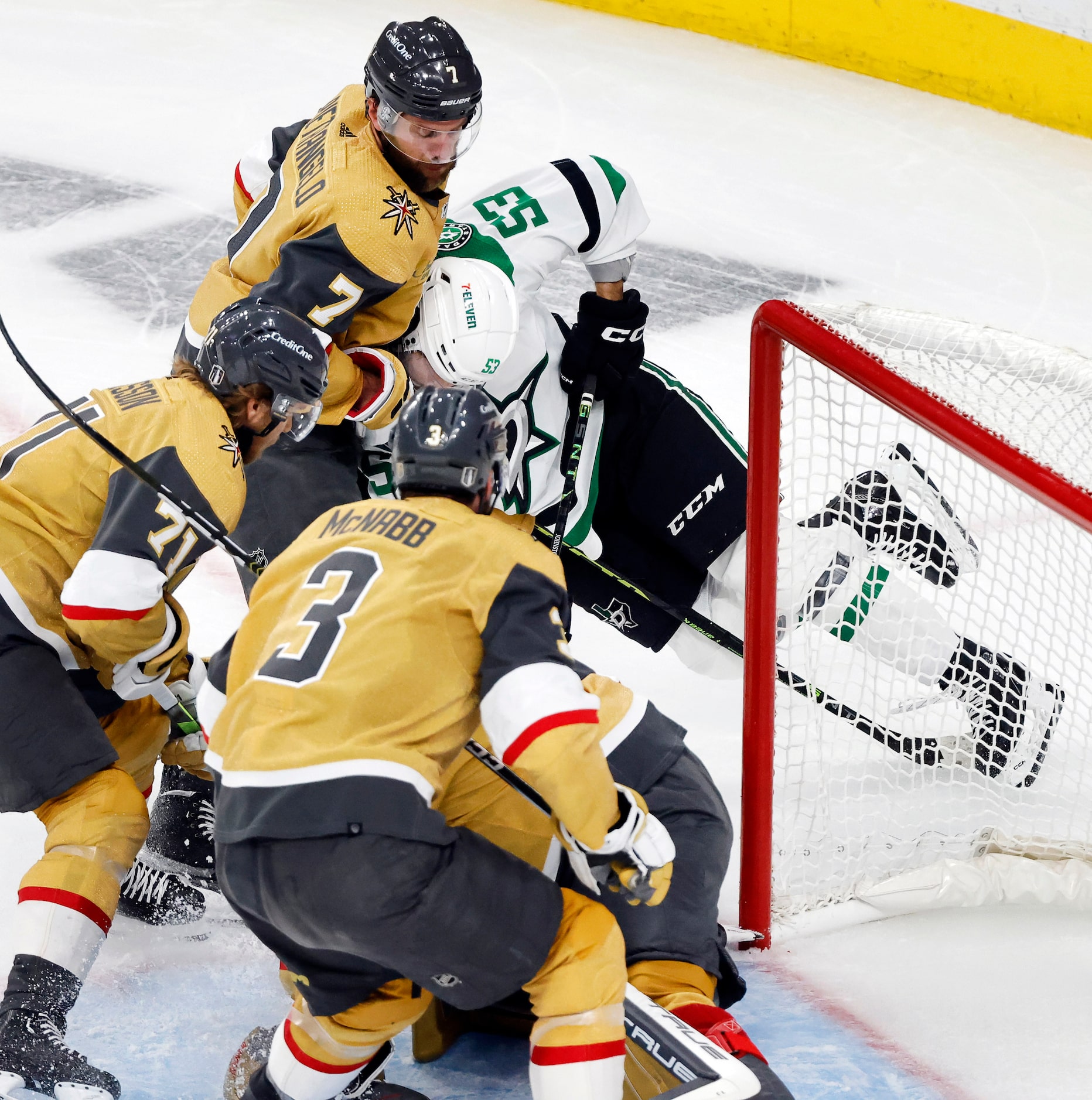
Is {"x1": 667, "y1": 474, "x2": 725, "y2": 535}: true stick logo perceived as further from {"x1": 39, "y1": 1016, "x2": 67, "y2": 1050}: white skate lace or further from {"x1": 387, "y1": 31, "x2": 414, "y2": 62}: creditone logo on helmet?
{"x1": 39, "y1": 1016, "x2": 67, "y2": 1050}: white skate lace

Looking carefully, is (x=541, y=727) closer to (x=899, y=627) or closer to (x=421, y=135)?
(x=899, y=627)

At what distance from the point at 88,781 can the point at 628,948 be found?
83 centimetres

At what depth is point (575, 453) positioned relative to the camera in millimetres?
2830

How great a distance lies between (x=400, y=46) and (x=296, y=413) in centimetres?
70

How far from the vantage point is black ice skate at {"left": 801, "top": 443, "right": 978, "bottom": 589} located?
2.57 m

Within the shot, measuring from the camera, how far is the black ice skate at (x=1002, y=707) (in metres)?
2.58

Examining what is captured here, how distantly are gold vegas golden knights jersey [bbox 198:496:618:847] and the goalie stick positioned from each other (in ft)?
0.51

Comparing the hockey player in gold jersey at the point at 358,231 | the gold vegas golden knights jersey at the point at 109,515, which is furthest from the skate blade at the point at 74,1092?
the hockey player in gold jersey at the point at 358,231

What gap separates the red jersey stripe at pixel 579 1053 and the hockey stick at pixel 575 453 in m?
1.22

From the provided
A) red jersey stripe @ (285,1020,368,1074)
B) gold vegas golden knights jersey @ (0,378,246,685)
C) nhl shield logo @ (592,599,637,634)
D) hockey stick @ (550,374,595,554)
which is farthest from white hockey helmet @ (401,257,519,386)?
red jersey stripe @ (285,1020,368,1074)

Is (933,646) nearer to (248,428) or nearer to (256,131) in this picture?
A: (248,428)

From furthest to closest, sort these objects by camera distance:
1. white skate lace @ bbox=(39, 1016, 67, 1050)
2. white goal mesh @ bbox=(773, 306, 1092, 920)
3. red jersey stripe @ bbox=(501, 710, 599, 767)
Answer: white goal mesh @ bbox=(773, 306, 1092, 920) < white skate lace @ bbox=(39, 1016, 67, 1050) < red jersey stripe @ bbox=(501, 710, 599, 767)

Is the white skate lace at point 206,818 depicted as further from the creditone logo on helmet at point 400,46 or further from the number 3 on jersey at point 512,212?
the creditone logo on helmet at point 400,46

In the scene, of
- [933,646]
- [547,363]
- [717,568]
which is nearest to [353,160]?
[547,363]
